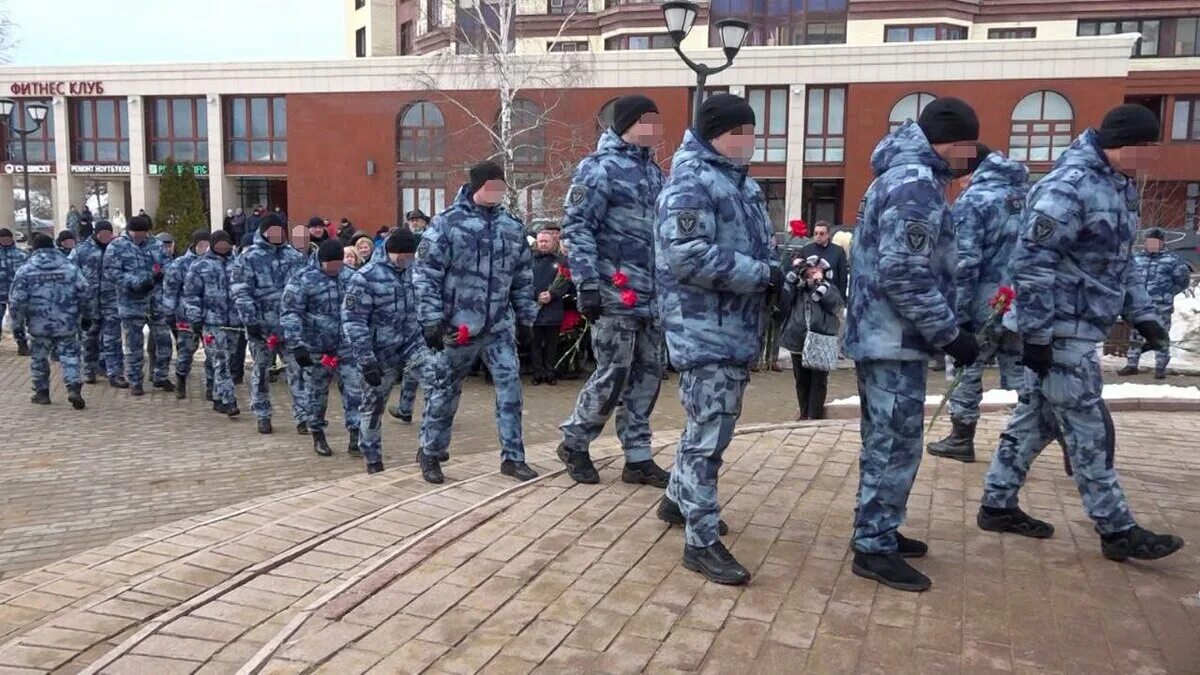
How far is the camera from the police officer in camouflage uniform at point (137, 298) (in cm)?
1200

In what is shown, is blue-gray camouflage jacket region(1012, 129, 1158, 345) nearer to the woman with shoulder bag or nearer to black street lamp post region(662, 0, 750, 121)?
the woman with shoulder bag

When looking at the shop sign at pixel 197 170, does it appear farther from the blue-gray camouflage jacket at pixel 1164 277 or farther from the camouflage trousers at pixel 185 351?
the blue-gray camouflage jacket at pixel 1164 277

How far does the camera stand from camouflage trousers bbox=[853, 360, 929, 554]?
159 inches

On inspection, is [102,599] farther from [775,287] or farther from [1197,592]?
[1197,592]

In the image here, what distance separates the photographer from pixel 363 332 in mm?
7582

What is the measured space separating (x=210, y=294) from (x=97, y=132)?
105 ft

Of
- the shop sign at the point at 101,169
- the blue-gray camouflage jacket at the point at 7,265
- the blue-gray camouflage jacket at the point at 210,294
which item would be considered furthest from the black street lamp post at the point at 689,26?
the shop sign at the point at 101,169

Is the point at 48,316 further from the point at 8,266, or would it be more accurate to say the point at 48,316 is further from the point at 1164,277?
the point at 1164,277

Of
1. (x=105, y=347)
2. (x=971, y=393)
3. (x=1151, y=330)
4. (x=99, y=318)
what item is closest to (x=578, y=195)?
(x=1151, y=330)

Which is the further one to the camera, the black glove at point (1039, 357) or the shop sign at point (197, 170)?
the shop sign at point (197, 170)

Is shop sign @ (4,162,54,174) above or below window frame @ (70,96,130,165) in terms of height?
below

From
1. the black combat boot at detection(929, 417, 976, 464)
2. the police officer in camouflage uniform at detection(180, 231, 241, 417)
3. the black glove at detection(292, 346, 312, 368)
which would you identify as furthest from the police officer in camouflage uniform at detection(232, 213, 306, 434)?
the black combat boot at detection(929, 417, 976, 464)

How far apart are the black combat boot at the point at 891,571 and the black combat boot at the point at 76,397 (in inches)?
378

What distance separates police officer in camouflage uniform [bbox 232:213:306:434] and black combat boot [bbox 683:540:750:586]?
20.3 ft
